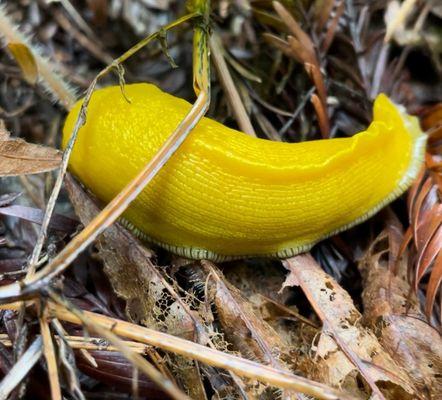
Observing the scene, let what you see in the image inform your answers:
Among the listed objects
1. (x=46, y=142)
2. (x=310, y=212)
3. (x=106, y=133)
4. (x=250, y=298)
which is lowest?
(x=250, y=298)

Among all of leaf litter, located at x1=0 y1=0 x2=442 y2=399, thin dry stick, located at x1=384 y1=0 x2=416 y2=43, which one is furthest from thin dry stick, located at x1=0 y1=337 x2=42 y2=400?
thin dry stick, located at x1=384 y1=0 x2=416 y2=43

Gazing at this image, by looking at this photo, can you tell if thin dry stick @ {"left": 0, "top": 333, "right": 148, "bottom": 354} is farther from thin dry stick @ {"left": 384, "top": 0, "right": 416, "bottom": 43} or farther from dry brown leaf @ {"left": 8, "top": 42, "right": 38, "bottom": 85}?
thin dry stick @ {"left": 384, "top": 0, "right": 416, "bottom": 43}

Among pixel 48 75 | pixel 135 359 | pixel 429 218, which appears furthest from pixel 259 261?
pixel 48 75

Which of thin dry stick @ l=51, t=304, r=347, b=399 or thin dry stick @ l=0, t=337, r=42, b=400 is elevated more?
thin dry stick @ l=51, t=304, r=347, b=399

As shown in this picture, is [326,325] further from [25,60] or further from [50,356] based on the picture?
[25,60]

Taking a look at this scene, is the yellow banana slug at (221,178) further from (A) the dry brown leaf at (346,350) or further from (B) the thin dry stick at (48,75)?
(B) the thin dry stick at (48,75)

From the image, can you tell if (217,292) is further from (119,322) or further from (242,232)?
(119,322)

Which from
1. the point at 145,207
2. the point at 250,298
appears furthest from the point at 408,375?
the point at 145,207
